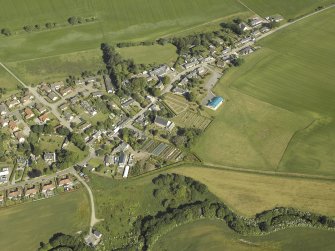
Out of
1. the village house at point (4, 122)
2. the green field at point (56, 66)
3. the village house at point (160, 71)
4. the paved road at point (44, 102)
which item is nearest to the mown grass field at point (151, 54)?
the village house at point (160, 71)

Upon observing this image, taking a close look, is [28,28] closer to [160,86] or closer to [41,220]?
[160,86]

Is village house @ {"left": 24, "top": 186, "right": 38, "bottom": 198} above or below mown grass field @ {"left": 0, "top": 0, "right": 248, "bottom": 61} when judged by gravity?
below

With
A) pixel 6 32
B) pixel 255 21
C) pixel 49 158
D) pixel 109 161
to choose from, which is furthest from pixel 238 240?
pixel 6 32

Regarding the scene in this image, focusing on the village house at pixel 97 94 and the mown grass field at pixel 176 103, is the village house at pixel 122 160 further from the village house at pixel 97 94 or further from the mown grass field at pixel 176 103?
the village house at pixel 97 94

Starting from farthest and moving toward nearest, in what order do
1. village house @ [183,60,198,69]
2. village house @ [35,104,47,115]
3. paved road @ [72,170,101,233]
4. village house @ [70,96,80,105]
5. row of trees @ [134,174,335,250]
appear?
village house @ [183,60,198,69] → village house @ [70,96,80,105] → village house @ [35,104,47,115] → paved road @ [72,170,101,233] → row of trees @ [134,174,335,250]

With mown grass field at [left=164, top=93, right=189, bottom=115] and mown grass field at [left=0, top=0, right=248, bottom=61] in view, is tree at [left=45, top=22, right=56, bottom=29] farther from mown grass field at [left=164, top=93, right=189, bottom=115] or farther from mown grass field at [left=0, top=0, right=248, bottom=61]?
mown grass field at [left=164, top=93, right=189, bottom=115]

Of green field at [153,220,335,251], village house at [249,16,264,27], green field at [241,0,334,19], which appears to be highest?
green field at [241,0,334,19]

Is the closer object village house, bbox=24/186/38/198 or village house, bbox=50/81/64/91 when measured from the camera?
village house, bbox=24/186/38/198

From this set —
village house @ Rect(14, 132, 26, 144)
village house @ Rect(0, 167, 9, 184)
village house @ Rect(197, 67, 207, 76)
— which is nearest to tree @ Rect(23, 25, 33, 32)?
village house @ Rect(14, 132, 26, 144)
